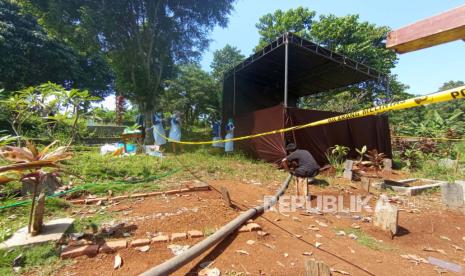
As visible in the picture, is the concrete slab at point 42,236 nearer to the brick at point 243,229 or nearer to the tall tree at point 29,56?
the brick at point 243,229

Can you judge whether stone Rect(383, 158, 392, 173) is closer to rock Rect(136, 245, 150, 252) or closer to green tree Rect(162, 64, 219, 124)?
rock Rect(136, 245, 150, 252)

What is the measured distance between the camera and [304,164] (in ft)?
14.6

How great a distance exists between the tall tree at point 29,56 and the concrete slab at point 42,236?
14.8m

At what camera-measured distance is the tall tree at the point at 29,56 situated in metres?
13.6

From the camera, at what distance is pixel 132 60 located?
1074 centimetres

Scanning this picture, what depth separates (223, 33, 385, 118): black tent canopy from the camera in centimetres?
872

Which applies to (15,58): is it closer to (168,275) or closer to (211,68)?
(211,68)

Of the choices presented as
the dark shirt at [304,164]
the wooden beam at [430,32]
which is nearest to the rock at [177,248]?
the wooden beam at [430,32]

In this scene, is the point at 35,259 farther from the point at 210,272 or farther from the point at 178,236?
the point at 210,272

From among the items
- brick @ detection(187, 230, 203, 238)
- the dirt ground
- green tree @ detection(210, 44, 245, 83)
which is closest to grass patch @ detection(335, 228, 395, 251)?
the dirt ground

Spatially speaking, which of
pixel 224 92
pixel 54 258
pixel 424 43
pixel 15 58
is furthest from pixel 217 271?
pixel 15 58

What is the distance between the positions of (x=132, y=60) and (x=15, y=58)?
8.94 meters

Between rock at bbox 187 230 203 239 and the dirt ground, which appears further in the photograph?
rock at bbox 187 230 203 239

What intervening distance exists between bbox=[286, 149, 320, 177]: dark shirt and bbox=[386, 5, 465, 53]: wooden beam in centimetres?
312
